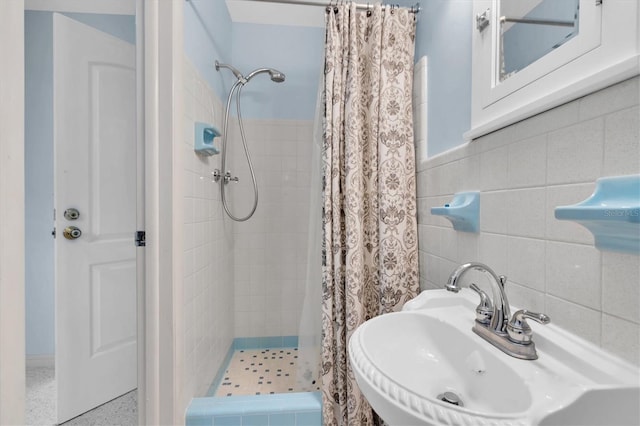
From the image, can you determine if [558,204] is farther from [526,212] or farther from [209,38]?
[209,38]

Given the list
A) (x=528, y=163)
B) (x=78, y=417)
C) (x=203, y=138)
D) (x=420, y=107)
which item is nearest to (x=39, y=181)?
(x=203, y=138)

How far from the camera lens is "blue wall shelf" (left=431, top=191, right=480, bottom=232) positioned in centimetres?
89

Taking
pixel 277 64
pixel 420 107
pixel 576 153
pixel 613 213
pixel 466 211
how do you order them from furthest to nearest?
pixel 277 64, pixel 420 107, pixel 466 211, pixel 576 153, pixel 613 213

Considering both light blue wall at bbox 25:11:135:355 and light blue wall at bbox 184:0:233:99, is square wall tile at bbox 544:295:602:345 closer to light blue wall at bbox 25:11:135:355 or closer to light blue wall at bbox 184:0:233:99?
light blue wall at bbox 184:0:233:99

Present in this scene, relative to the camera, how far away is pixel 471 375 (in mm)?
653

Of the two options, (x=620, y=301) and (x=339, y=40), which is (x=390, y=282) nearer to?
(x=620, y=301)

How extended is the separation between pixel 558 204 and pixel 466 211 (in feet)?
0.92

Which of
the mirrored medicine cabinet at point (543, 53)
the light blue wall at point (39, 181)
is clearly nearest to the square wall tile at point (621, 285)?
the mirrored medicine cabinet at point (543, 53)

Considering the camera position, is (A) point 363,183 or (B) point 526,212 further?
(A) point 363,183

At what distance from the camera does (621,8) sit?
20.0 inches

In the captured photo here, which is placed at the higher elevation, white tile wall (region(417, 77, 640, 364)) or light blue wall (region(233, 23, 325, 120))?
light blue wall (region(233, 23, 325, 120))

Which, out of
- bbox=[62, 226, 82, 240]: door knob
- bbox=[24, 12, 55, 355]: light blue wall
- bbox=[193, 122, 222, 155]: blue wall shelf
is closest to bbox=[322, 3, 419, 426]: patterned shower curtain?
bbox=[193, 122, 222, 155]: blue wall shelf

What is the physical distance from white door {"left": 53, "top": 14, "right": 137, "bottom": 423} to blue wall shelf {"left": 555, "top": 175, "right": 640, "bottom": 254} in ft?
5.88

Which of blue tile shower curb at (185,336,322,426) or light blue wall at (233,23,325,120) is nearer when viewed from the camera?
blue tile shower curb at (185,336,322,426)
